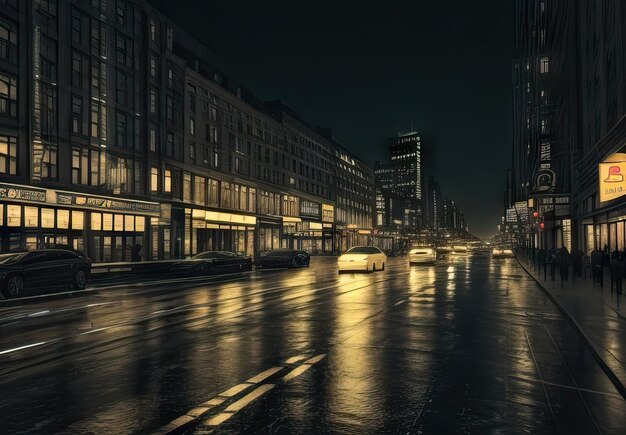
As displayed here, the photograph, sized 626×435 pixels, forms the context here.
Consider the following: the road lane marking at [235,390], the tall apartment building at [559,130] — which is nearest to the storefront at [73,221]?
the road lane marking at [235,390]

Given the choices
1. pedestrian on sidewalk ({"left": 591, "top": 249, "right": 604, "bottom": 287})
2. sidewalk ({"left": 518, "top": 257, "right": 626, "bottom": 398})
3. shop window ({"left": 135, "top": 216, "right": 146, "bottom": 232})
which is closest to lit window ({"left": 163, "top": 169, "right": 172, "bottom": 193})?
shop window ({"left": 135, "top": 216, "right": 146, "bottom": 232})

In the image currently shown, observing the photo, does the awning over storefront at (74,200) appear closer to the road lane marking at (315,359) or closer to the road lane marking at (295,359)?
the road lane marking at (295,359)

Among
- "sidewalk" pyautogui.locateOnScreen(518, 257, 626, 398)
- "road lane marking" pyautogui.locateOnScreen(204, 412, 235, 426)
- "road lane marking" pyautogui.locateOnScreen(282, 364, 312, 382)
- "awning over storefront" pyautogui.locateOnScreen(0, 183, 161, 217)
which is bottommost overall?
"sidewalk" pyautogui.locateOnScreen(518, 257, 626, 398)

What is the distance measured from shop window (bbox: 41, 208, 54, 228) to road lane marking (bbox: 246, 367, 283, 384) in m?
31.1

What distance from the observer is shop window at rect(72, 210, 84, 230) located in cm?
3709

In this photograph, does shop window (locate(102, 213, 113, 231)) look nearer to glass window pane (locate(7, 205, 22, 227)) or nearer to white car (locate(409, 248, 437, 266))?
glass window pane (locate(7, 205, 22, 227))

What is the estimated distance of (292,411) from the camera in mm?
5781

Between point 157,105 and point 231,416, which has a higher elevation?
point 157,105

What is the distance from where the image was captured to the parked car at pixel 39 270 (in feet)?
60.1

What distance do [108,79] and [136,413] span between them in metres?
38.8

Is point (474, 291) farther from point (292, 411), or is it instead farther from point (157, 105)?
point (157, 105)

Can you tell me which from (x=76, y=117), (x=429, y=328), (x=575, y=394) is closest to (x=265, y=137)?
(x=76, y=117)

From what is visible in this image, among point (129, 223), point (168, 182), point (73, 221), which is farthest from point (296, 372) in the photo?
point (168, 182)

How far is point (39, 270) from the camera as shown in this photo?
1955 cm
